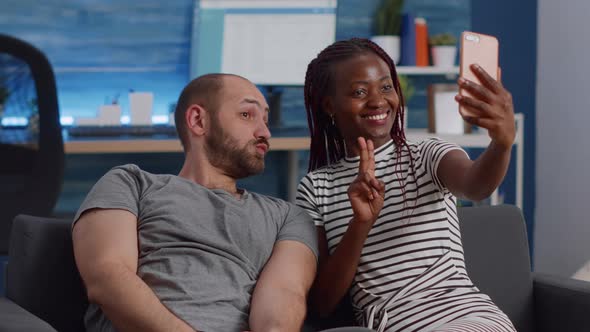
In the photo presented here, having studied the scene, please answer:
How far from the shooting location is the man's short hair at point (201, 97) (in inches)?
70.3

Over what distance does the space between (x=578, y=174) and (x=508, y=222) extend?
6.60 ft

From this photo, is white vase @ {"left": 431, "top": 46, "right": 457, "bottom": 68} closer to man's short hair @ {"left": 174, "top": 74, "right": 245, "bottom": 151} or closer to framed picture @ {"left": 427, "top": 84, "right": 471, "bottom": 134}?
framed picture @ {"left": 427, "top": 84, "right": 471, "bottom": 134}

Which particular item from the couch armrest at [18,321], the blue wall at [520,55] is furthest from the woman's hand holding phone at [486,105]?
the blue wall at [520,55]

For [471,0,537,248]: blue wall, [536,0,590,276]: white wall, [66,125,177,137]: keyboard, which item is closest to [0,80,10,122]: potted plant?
[66,125,177,137]: keyboard

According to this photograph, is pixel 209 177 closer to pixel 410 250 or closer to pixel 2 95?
pixel 410 250

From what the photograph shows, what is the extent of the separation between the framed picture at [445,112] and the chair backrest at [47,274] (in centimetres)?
235

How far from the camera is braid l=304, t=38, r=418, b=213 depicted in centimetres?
179

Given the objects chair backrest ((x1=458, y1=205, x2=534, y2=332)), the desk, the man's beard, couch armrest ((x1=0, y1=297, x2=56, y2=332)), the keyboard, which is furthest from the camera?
the keyboard

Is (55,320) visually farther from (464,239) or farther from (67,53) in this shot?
(67,53)

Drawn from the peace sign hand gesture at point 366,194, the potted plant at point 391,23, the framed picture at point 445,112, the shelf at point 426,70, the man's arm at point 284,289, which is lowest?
the man's arm at point 284,289

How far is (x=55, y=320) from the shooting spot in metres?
1.64

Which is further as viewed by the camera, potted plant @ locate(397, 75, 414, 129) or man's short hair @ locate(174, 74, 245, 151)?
potted plant @ locate(397, 75, 414, 129)

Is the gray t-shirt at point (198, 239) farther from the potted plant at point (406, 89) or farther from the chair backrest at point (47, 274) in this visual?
the potted plant at point (406, 89)

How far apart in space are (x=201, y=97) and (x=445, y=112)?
6.93 ft
